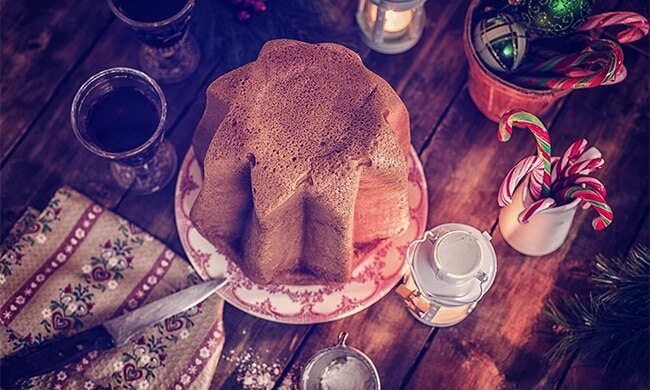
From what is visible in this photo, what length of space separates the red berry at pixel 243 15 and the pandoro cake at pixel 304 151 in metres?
0.10

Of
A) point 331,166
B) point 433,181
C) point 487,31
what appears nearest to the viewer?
point 331,166

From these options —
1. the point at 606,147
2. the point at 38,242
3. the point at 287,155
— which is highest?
the point at 287,155

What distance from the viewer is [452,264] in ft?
2.97

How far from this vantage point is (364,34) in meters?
1.12

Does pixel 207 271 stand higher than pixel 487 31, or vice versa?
pixel 487 31

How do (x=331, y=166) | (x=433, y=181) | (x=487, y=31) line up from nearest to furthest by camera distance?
(x=331, y=166) < (x=487, y=31) < (x=433, y=181)

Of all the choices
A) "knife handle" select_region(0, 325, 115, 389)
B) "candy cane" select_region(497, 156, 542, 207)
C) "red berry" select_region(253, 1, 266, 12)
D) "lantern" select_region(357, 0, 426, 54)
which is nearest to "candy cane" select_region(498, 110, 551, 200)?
"candy cane" select_region(497, 156, 542, 207)

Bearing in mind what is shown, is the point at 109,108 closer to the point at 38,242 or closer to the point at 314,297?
the point at 38,242

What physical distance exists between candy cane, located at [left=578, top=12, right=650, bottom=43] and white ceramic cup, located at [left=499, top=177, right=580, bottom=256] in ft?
0.66

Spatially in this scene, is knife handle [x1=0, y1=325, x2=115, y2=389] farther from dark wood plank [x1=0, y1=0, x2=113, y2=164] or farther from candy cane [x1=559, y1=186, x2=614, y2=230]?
candy cane [x1=559, y1=186, x2=614, y2=230]

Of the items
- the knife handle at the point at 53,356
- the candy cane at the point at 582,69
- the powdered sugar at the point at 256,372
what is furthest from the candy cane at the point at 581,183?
the knife handle at the point at 53,356

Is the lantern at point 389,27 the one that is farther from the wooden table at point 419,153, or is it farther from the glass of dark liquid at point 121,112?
the glass of dark liquid at point 121,112

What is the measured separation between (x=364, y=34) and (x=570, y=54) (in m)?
0.29

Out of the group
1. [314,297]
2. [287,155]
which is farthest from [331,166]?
[314,297]
